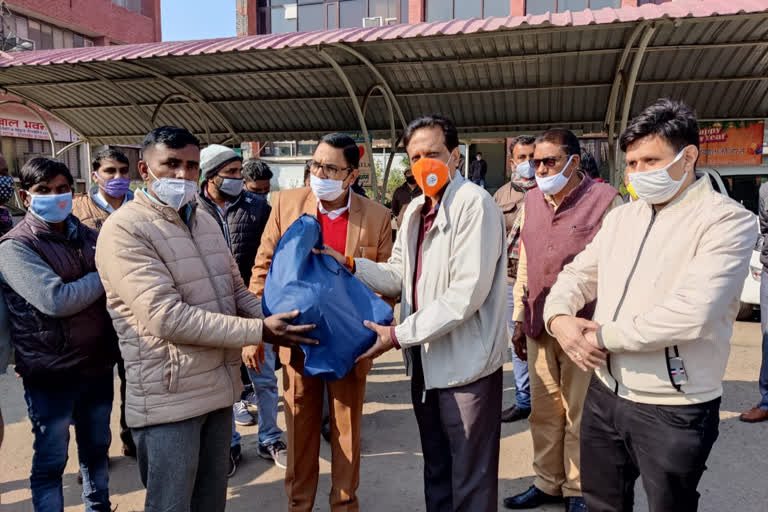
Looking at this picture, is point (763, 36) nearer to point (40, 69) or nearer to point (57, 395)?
point (57, 395)

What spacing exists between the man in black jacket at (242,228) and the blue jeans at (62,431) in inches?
36.6

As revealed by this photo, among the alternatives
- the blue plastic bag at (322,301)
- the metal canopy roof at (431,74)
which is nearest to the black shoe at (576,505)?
the blue plastic bag at (322,301)

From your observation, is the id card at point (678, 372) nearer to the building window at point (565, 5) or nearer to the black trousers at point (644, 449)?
the black trousers at point (644, 449)

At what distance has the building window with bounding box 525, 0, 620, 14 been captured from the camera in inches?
664

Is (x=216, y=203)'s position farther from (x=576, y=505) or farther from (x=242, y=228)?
(x=576, y=505)

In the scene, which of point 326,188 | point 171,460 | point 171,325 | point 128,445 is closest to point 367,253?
point 326,188

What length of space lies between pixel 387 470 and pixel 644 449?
6.49ft

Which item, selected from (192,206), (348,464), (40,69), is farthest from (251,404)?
(40,69)

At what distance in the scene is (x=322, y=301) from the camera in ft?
7.31

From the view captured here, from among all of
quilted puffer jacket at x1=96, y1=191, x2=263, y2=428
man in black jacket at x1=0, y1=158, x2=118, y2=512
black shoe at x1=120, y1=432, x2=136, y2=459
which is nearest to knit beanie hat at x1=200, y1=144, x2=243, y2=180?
man in black jacket at x1=0, y1=158, x2=118, y2=512

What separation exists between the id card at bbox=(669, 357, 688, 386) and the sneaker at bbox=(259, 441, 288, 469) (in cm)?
250

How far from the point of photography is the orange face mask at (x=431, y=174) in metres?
2.29

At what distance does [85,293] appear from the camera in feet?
8.05

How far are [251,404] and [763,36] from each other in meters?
6.54
